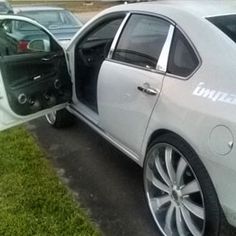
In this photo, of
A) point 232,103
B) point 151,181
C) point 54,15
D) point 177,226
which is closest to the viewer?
point 232,103

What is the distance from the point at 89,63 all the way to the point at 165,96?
6.09ft

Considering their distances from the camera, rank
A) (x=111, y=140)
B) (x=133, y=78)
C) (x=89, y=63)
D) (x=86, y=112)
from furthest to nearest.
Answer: (x=89, y=63), (x=86, y=112), (x=111, y=140), (x=133, y=78)

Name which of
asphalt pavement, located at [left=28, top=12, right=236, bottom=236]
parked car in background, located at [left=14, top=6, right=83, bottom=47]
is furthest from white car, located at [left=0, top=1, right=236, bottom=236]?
parked car in background, located at [left=14, top=6, right=83, bottom=47]

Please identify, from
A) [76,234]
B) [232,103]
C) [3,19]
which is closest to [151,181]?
[76,234]

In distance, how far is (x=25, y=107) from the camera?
13.2 ft

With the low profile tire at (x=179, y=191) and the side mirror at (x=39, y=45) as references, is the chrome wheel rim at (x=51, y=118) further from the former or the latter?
the low profile tire at (x=179, y=191)

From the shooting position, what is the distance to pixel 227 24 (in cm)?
294

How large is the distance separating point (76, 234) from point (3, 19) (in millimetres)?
2126

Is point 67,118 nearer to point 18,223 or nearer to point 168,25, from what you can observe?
point 18,223

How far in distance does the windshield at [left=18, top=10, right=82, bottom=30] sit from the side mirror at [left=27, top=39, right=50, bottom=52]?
14.4ft

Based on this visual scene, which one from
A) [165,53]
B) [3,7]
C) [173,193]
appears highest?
[165,53]

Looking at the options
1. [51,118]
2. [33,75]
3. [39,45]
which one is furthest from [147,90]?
[51,118]

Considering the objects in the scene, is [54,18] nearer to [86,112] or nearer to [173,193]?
[86,112]

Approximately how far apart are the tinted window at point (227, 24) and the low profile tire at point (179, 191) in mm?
776
